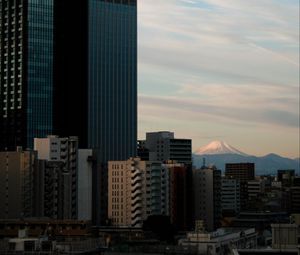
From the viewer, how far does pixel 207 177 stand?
11950 centimetres

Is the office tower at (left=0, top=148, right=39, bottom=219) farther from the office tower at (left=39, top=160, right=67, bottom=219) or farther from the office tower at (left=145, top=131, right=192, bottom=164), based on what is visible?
the office tower at (left=145, top=131, right=192, bottom=164)

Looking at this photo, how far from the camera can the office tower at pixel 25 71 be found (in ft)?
422

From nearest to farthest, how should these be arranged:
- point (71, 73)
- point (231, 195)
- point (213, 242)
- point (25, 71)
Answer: point (213, 242) < point (25, 71) < point (71, 73) < point (231, 195)

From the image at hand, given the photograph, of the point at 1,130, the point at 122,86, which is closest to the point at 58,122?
the point at 1,130

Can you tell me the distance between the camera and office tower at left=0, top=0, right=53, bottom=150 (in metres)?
128

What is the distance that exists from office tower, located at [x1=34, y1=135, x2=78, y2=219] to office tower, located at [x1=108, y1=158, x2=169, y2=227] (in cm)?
825

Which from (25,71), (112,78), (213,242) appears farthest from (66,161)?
(112,78)

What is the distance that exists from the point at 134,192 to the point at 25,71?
34.6 m

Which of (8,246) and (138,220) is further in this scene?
(138,220)

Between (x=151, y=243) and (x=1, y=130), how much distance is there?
60938 millimetres

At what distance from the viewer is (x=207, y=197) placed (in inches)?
4663

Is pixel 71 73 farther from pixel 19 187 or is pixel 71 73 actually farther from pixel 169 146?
pixel 19 187

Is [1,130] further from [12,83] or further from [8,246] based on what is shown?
[8,246]

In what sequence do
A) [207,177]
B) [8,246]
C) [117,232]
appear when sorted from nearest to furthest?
[8,246] → [117,232] → [207,177]
